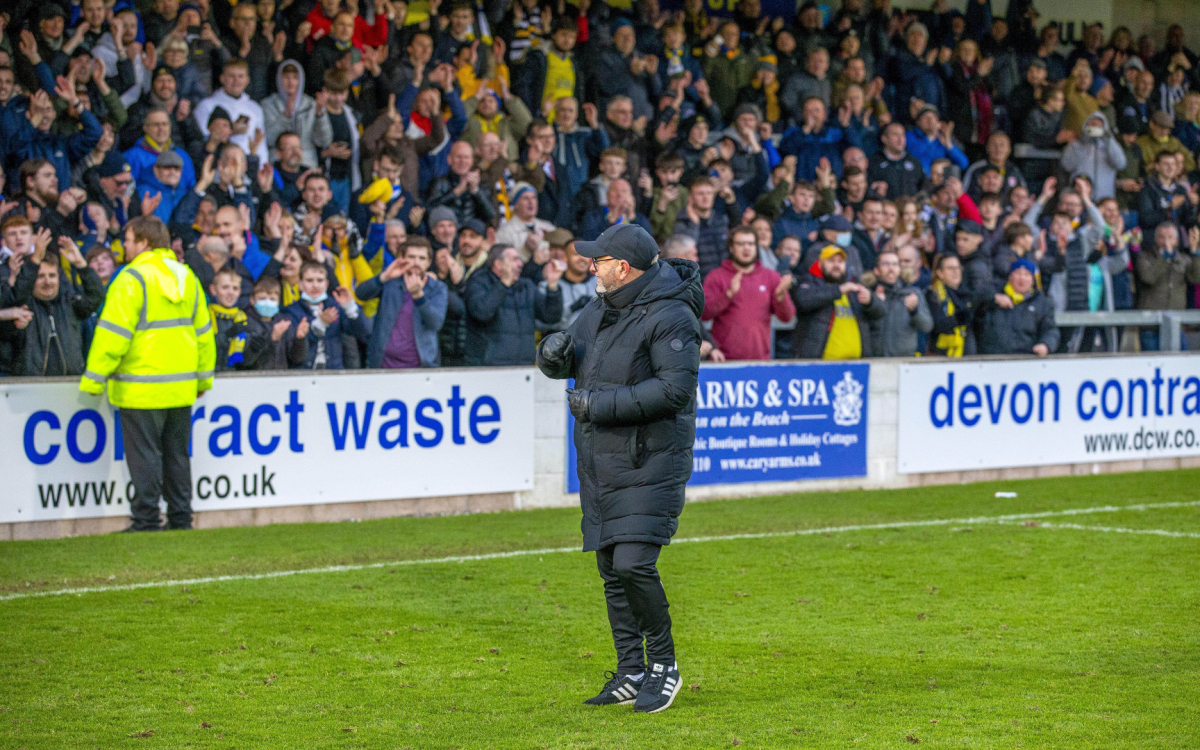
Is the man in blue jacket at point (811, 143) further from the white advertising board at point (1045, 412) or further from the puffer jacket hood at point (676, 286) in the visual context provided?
the puffer jacket hood at point (676, 286)

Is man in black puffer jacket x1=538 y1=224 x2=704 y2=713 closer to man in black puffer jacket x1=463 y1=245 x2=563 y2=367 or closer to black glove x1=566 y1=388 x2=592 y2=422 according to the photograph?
black glove x1=566 y1=388 x2=592 y2=422

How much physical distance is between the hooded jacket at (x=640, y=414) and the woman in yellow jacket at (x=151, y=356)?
15.4 feet

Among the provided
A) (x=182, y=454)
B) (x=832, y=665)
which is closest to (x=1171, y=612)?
(x=832, y=665)

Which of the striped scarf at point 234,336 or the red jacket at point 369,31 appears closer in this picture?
the striped scarf at point 234,336

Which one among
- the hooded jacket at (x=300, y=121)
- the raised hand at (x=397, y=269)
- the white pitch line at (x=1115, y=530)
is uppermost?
the hooded jacket at (x=300, y=121)

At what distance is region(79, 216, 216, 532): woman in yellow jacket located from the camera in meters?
9.91

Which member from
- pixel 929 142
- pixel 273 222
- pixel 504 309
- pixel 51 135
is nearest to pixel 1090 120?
pixel 929 142

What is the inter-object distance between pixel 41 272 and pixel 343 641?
4.49 m

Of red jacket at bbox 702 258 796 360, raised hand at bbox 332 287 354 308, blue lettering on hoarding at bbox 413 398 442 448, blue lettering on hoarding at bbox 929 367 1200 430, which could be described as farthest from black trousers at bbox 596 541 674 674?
blue lettering on hoarding at bbox 929 367 1200 430

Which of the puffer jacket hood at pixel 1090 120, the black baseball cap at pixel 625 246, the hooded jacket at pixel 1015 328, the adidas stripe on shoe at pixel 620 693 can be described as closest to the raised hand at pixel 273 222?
the hooded jacket at pixel 1015 328

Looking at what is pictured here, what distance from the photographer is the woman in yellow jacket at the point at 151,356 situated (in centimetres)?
991

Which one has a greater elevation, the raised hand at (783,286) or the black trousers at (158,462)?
the raised hand at (783,286)

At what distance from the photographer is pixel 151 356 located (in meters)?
9.99

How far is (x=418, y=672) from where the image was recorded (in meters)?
6.84
